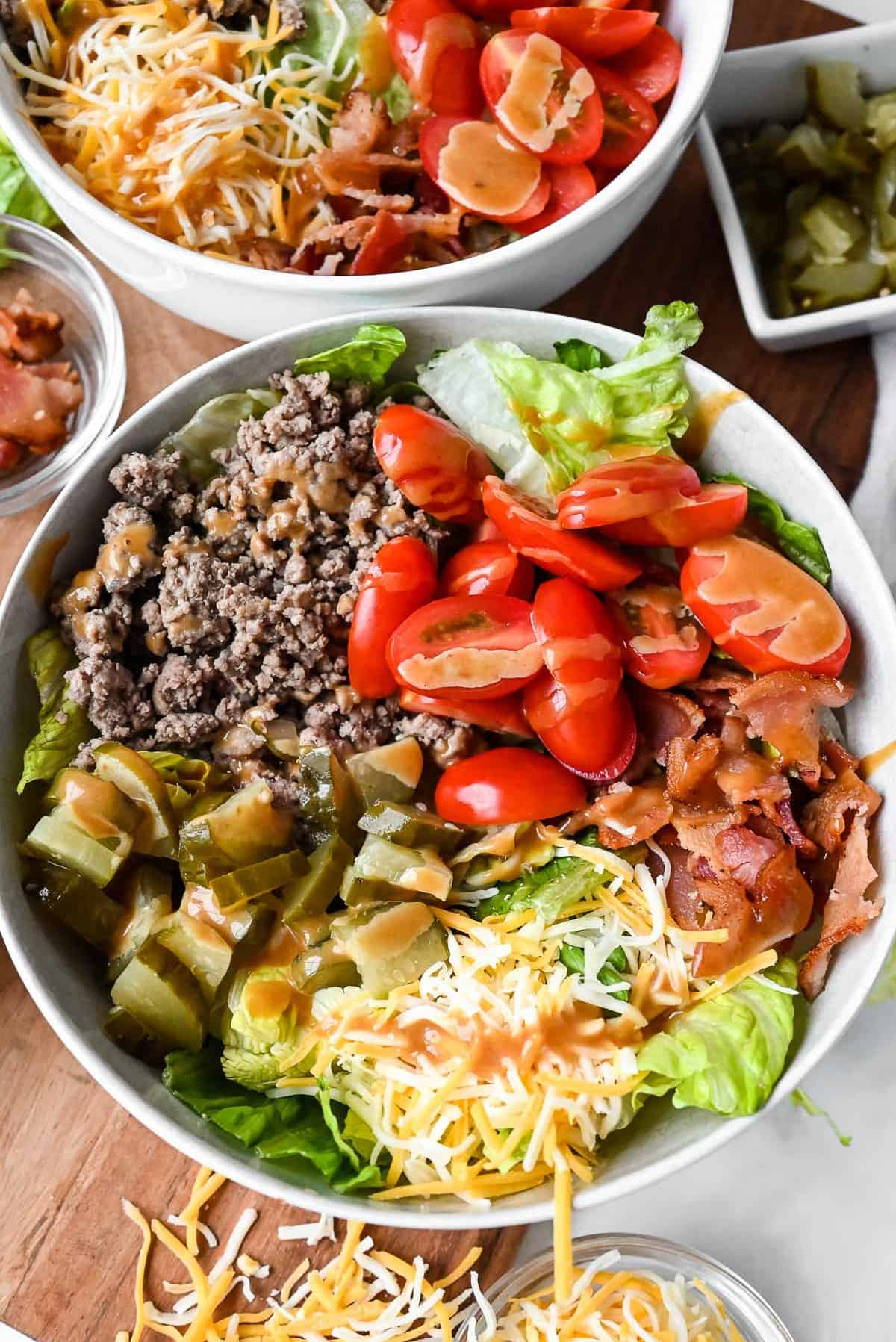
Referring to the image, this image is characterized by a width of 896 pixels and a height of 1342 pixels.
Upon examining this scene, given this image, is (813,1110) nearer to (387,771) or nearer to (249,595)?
(387,771)

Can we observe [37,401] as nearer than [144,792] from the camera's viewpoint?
No

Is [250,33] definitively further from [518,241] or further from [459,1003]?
[459,1003]

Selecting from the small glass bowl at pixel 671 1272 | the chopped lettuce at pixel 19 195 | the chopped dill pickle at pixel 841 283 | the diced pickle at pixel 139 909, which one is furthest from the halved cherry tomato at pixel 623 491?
the small glass bowl at pixel 671 1272

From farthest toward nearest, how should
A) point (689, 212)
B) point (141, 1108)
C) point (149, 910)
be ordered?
point (689, 212) → point (149, 910) → point (141, 1108)

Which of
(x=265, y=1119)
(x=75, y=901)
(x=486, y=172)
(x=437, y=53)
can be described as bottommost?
(x=265, y=1119)

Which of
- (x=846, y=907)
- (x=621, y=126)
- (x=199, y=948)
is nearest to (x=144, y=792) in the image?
(x=199, y=948)

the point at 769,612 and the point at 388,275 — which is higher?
the point at 388,275

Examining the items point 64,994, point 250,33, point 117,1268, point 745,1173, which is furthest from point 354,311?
point 745,1173
